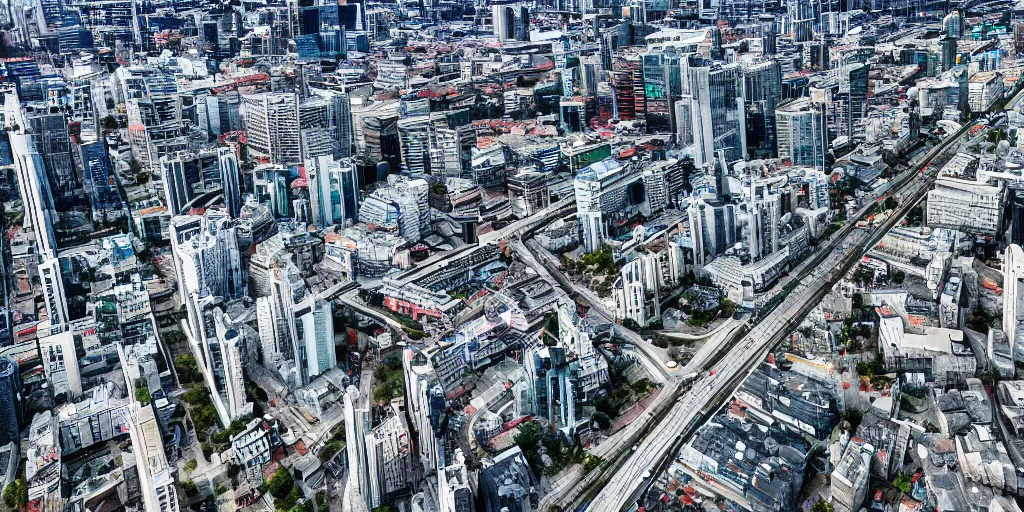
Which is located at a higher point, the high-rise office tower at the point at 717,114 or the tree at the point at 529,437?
the high-rise office tower at the point at 717,114

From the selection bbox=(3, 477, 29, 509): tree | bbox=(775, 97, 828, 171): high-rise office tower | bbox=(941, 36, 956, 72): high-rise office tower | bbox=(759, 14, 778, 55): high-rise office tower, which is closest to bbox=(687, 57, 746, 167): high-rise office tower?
bbox=(775, 97, 828, 171): high-rise office tower

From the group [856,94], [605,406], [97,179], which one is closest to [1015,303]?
[605,406]

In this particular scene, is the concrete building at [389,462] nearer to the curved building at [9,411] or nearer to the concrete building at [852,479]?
the concrete building at [852,479]

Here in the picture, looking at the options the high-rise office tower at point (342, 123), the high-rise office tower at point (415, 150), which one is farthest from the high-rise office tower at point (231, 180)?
the high-rise office tower at point (415, 150)

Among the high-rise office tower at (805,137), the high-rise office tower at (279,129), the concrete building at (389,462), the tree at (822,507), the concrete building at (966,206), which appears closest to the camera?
the tree at (822,507)

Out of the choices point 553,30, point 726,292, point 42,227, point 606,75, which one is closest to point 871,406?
point 726,292

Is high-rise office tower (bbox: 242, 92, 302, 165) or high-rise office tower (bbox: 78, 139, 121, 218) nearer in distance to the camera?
high-rise office tower (bbox: 78, 139, 121, 218)

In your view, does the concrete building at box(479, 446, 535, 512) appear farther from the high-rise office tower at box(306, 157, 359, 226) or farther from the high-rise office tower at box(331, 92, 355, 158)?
the high-rise office tower at box(331, 92, 355, 158)

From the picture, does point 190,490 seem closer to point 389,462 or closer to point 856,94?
point 389,462
